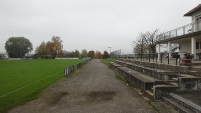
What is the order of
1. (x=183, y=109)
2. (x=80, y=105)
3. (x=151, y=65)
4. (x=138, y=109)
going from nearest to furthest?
(x=183, y=109) < (x=138, y=109) < (x=80, y=105) < (x=151, y=65)

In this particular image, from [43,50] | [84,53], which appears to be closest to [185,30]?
[43,50]

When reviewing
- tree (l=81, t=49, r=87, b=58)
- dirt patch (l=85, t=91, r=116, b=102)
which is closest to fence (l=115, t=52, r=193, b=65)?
dirt patch (l=85, t=91, r=116, b=102)

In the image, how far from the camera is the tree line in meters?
99.0

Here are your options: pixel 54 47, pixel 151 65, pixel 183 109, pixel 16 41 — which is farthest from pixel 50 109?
pixel 16 41

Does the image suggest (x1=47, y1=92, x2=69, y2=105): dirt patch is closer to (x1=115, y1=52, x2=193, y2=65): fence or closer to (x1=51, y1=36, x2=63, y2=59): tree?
(x1=115, y1=52, x2=193, y2=65): fence

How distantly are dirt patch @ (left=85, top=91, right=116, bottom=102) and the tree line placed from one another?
3493 inches

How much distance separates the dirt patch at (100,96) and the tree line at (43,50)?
291 feet

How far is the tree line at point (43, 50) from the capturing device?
99000 mm

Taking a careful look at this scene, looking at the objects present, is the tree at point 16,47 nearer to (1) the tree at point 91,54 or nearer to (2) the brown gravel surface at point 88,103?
(1) the tree at point 91,54

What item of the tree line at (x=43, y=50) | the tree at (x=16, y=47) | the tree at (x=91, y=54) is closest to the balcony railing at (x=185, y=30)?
the tree line at (x=43, y=50)

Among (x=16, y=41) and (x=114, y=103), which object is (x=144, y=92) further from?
(x=16, y=41)

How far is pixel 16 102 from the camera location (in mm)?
8312

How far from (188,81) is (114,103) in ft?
10.7

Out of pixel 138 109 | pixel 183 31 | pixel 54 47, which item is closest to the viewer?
pixel 138 109
